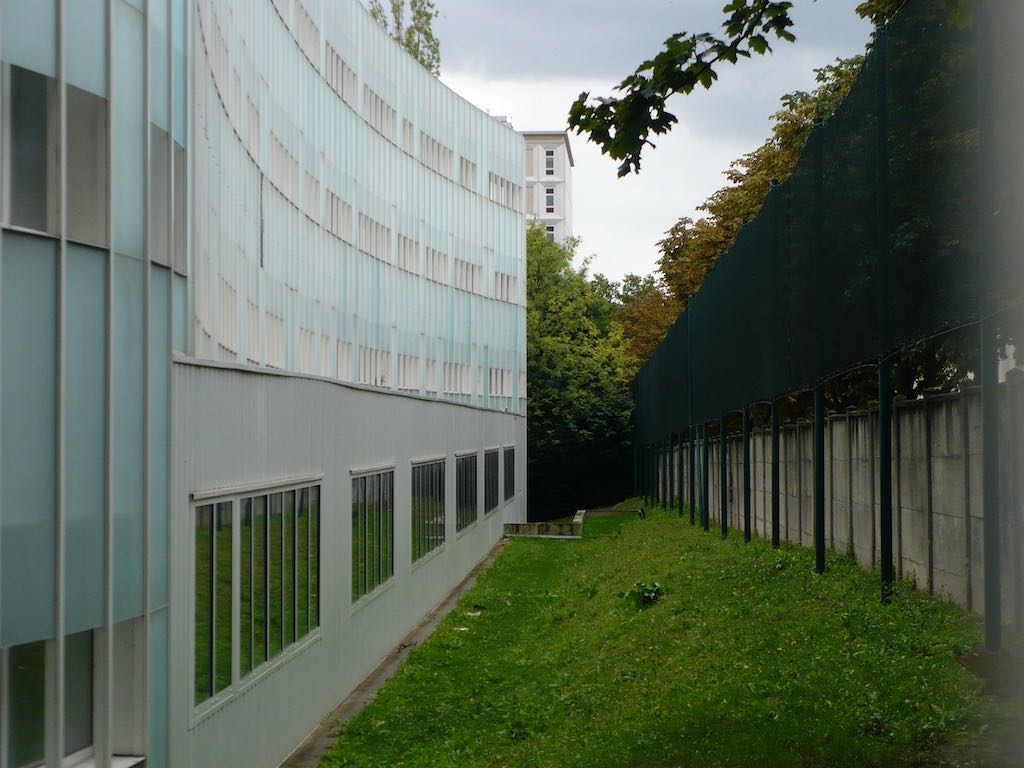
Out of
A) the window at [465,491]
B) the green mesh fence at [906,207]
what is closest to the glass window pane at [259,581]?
the green mesh fence at [906,207]

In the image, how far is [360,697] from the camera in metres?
14.7

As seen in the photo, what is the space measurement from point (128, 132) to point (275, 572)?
4.46 m

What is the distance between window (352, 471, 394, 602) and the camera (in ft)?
51.2

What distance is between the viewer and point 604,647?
15180mm

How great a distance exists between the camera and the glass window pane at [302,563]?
12.3m

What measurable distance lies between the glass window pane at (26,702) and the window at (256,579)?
79.0 inches

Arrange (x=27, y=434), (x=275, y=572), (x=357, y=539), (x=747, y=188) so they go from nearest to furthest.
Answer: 1. (x=27, y=434)
2. (x=275, y=572)
3. (x=357, y=539)
4. (x=747, y=188)

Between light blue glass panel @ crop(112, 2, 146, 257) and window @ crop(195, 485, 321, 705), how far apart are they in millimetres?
2018

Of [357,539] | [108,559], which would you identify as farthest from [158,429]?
[357,539]

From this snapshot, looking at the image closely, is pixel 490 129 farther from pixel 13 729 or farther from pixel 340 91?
pixel 13 729

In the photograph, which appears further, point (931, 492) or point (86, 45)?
point (931, 492)

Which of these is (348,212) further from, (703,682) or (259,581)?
(703,682)

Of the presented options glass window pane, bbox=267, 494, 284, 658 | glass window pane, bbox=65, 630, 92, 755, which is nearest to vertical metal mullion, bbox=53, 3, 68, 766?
glass window pane, bbox=65, 630, 92, 755

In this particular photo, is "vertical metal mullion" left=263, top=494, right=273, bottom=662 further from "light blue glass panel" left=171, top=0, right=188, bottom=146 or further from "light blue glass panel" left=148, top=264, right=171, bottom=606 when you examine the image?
"light blue glass panel" left=171, top=0, right=188, bottom=146
